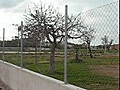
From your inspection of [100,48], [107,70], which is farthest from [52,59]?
[100,48]

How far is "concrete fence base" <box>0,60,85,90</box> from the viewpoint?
6436 millimetres

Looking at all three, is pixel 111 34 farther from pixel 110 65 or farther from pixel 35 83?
pixel 35 83

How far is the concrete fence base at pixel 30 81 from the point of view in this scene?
6436 mm

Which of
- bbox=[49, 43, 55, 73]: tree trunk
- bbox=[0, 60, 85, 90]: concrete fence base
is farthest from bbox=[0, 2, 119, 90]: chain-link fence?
bbox=[49, 43, 55, 73]: tree trunk

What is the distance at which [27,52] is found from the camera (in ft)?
33.5

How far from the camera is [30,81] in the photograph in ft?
27.7

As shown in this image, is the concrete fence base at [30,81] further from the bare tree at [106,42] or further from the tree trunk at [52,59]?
the bare tree at [106,42]

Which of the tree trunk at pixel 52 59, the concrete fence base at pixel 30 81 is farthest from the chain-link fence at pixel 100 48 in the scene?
the tree trunk at pixel 52 59

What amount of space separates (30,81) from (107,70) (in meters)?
3.41

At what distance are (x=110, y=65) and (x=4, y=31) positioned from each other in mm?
8542

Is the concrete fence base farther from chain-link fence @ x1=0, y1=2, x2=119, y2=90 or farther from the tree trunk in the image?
the tree trunk

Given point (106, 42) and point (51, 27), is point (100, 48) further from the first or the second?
point (51, 27)

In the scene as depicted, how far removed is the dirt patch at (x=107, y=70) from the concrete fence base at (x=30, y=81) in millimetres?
491

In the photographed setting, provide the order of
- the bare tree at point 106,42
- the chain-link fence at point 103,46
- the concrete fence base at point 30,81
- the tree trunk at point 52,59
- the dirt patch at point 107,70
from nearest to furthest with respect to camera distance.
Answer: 1. the chain-link fence at point 103,46
2. the bare tree at point 106,42
3. the dirt patch at point 107,70
4. the concrete fence base at point 30,81
5. the tree trunk at point 52,59
